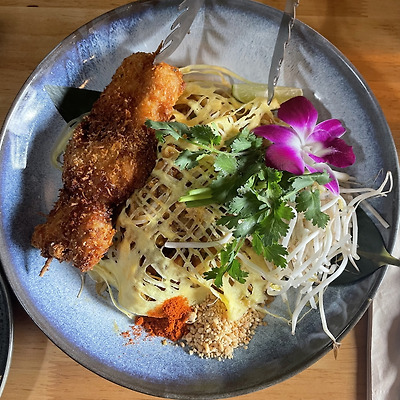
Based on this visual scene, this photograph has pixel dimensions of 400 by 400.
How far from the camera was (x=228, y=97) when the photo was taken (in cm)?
167

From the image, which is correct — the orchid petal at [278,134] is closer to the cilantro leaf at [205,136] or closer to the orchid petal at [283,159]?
the orchid petal at [283,159]

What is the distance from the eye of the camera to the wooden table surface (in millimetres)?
1697

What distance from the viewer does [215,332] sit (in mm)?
1584

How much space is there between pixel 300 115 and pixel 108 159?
609mm

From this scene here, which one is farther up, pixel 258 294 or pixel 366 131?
pixel 366 131

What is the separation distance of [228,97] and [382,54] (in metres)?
0.63

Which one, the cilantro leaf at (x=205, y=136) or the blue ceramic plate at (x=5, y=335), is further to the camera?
the blue ceramic plate at (x=5, y=335)

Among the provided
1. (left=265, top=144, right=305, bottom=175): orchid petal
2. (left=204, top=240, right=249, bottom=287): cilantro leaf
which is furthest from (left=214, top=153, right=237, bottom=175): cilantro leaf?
(left=204, top=240, right=249, bottom=287): cilantro leaf

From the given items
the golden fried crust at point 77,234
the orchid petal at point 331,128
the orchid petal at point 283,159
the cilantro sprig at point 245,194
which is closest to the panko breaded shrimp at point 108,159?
the golden fried crust at point 77,234

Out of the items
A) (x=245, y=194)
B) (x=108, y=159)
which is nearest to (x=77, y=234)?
(x=108, y=159)

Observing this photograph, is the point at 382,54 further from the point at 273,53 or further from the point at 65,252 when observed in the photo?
the point at 65,252

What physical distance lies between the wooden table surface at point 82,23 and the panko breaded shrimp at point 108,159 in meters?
0.38

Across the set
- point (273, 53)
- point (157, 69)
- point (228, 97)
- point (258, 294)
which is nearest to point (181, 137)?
point (157, 69)

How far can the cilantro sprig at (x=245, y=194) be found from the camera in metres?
1.35
